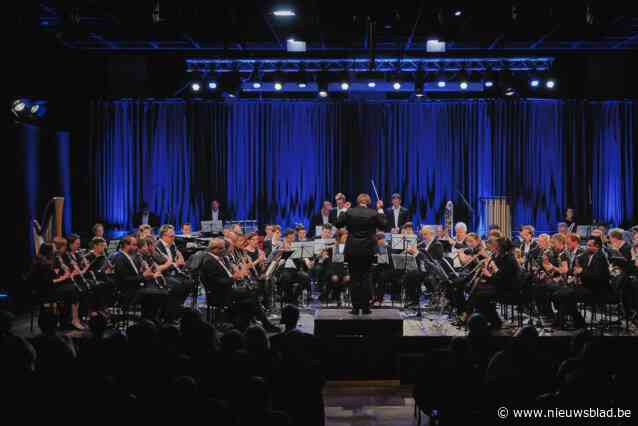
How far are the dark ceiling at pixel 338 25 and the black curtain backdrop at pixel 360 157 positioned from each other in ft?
8.26

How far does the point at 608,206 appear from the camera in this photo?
56.5ft

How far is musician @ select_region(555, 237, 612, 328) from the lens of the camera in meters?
9.34

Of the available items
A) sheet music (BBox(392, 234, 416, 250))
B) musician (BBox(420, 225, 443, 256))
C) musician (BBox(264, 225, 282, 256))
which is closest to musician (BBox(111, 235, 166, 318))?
musician (BBox(264, 225, 282, 256))

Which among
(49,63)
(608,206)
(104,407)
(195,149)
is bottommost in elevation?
(104,407)

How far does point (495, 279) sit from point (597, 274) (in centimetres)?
146

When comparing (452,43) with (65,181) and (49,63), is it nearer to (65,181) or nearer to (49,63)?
(49,63)

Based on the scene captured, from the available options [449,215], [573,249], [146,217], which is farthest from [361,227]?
[146,217]

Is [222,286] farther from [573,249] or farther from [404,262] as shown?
[573,249]

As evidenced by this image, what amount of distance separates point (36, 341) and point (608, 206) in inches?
613

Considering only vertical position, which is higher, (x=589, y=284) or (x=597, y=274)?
(x=597, y=274)

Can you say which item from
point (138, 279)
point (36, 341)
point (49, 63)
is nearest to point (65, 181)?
point (49, 63)

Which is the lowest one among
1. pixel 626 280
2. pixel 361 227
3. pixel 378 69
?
pixel 626 280

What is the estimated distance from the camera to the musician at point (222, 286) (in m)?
9.73

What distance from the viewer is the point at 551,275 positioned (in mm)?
10266
